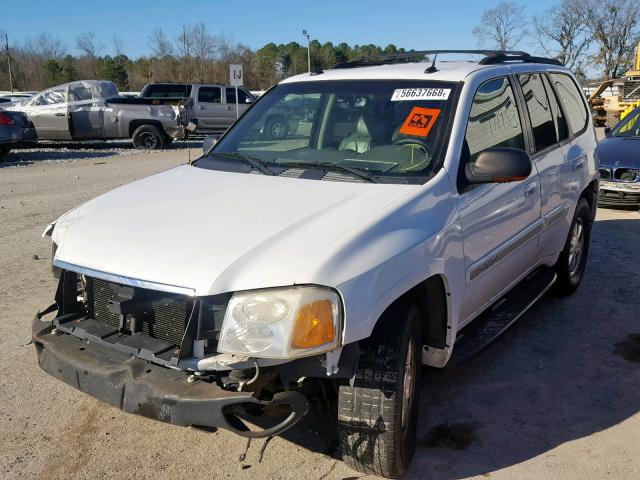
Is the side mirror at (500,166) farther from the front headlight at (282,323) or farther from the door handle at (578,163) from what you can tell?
the door handle at (578,163)

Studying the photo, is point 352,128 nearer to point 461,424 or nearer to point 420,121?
point 420,121

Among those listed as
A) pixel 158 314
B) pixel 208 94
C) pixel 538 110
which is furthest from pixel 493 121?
pixel 208 94

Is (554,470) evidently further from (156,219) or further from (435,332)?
(156,219)

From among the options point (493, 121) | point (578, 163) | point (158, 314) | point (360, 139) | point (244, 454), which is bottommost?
point (244, 454)

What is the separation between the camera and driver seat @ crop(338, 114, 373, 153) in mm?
3852

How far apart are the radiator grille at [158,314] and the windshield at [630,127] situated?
9.38 m

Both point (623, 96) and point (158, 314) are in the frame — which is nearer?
point (158, 314)

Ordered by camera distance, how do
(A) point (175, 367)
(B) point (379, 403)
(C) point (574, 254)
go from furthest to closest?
1. (C) point (574, 254)
2. (B) point (379, 403)
3. (A) point (175, 367)

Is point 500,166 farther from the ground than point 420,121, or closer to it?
closer to it

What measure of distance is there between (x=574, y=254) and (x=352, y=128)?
2.70 metres

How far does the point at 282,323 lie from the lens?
2.55 meters

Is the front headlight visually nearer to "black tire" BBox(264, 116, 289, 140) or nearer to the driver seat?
the driver seat

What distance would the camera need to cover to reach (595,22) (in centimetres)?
5019

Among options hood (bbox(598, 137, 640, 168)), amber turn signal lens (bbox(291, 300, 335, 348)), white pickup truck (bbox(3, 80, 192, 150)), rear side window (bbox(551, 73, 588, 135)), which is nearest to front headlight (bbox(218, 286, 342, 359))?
amber turn signal lens (bbox(291, 300, 335, 348))
